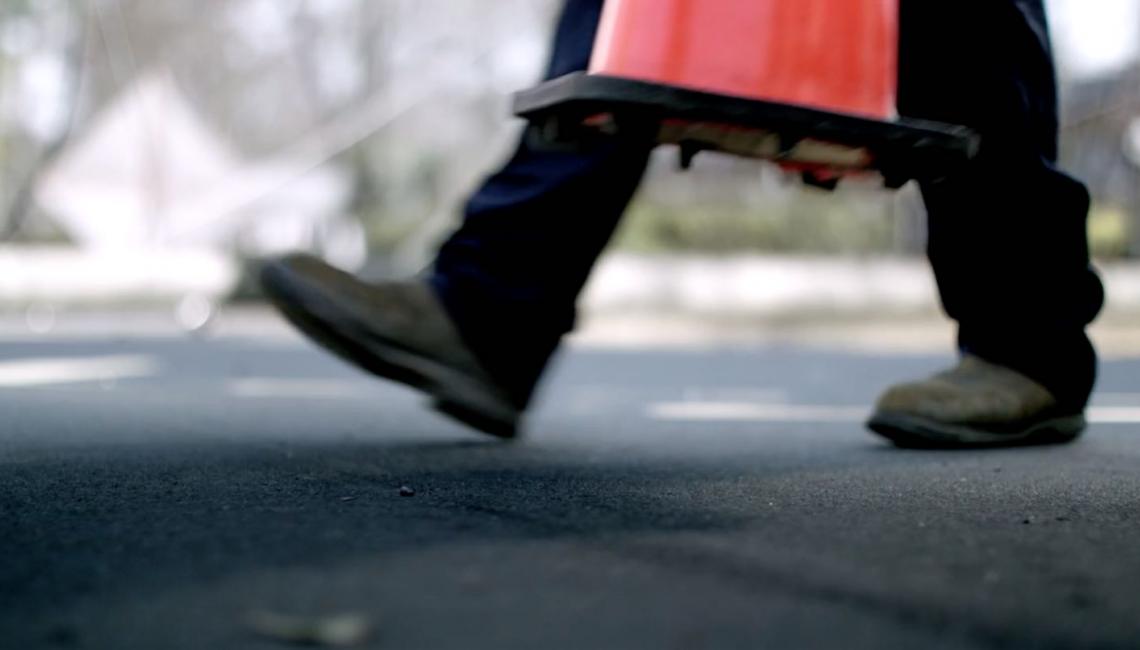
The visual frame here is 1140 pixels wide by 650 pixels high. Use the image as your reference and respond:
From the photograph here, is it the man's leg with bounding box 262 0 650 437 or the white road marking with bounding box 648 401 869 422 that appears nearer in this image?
the man's leg with bounding box 262 0 650 437

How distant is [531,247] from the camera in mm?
2629

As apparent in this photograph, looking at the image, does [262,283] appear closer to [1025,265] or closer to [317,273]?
[317,273]

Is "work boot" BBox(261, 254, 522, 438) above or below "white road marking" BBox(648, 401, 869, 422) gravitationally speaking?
above

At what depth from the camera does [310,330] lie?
2547 mm

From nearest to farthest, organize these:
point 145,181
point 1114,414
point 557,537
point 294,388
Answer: point 557,537 → point 1114,414 → point 294,388 → point 145,181

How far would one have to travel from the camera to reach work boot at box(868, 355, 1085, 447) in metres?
2.62

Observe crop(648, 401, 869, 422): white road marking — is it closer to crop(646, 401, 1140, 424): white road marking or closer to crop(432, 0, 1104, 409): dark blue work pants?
crop(646, 401, 1140, 424): white road marking

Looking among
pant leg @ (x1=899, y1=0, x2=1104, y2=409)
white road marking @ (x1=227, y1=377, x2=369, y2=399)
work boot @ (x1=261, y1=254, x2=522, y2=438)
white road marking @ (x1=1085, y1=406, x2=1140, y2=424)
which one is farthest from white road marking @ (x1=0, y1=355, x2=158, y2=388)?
white road marking @ (x1=1085, y1=406, x2=1140, y2=424)

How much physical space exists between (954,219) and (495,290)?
840 millimetres

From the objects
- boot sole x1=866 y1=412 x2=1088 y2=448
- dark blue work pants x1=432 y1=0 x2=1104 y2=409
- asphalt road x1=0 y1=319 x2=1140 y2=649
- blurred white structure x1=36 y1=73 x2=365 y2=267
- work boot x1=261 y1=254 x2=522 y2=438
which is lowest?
asphalt road x1=0 y1=319 x2=1140 y2=649

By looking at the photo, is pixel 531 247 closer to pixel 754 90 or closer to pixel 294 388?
pixel 754 90

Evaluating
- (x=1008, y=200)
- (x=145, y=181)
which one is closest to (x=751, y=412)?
(x=1008, y=200)

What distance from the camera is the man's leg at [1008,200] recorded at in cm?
251

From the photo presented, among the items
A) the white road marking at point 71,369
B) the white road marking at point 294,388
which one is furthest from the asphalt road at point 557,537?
the white road marking at point 71,369
